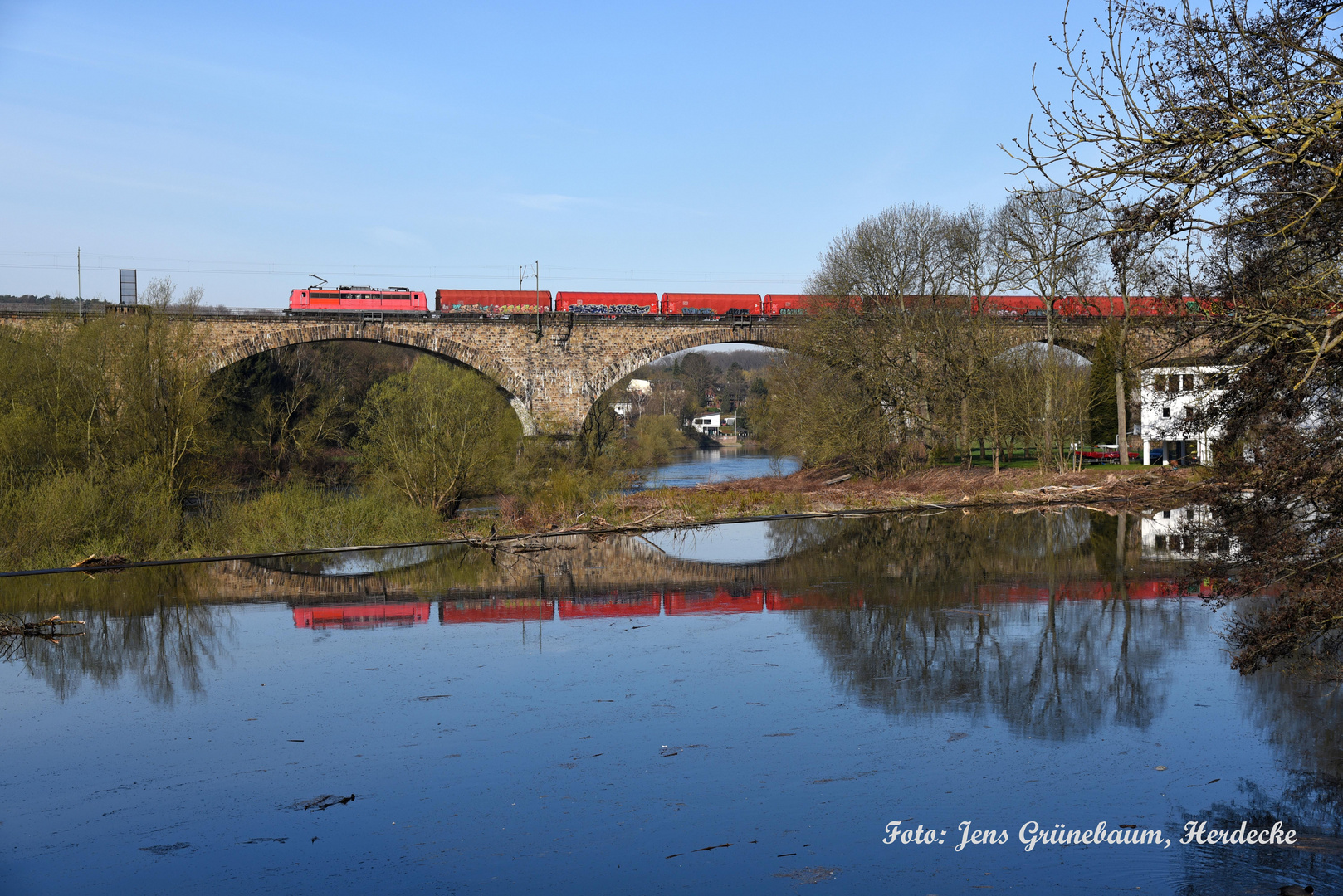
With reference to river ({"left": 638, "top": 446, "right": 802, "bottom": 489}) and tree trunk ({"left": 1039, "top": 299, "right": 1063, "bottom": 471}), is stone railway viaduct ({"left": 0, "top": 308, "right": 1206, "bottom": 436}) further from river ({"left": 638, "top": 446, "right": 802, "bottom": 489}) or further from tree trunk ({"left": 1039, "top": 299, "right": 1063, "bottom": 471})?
tree trunk ({"left": 1039, "top": 299, "right": 1063, "bottom": 471})

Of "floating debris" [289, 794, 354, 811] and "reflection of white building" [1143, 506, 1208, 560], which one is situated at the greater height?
"reflection of white building" [1143, 506, 1208, 560]

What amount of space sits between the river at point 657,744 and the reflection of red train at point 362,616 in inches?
2.4

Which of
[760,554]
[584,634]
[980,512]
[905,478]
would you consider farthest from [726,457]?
[584,634]

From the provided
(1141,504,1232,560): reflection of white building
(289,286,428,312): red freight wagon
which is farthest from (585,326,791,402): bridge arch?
(1141,504,1232,560): reflection of white building

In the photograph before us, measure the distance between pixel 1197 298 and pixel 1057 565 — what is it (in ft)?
28.4

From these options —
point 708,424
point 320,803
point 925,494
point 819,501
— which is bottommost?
point 320,803

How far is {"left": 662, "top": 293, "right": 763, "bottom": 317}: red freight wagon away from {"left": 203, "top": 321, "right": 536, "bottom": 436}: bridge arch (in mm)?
7435

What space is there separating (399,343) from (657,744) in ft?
105

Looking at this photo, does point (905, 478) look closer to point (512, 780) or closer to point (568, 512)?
point (568, 512)

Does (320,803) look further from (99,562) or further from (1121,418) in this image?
(1121,418)

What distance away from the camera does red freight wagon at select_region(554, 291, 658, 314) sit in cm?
3838

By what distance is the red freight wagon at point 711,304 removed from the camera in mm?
39406

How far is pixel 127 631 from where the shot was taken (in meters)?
11.5

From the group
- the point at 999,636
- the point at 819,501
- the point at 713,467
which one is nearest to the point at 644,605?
the point at 999,636
